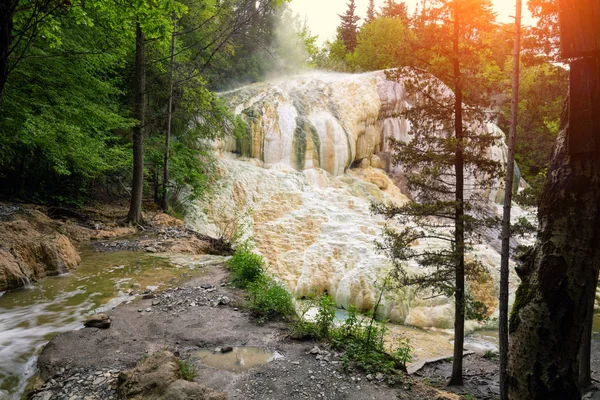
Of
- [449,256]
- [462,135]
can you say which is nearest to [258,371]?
[449,256]

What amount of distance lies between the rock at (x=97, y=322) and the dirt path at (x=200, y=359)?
0.09 meters

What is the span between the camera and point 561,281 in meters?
2.73

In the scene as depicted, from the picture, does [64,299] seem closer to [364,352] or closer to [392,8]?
[364,352]

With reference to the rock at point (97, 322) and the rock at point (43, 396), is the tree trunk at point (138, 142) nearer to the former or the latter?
the rock at point (97, 322)

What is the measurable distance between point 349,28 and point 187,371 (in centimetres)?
4394

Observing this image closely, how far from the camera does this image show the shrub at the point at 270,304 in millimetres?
5145

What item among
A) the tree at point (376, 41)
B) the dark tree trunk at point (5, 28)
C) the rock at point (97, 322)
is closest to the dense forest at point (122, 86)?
the dark tree trunk at point (5, 28)

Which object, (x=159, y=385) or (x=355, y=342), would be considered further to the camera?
(x=355, y=342)

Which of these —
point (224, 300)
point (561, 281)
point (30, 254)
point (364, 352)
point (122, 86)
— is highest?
point (122, 86)

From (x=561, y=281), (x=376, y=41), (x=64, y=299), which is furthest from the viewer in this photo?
(x=376, y=41)

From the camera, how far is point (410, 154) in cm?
670

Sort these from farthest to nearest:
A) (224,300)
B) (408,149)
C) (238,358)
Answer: (408,149) → (224,300) → (238,358)

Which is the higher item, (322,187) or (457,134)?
(457,134)

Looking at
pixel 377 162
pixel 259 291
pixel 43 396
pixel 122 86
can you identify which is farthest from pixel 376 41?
pixel 43 396
